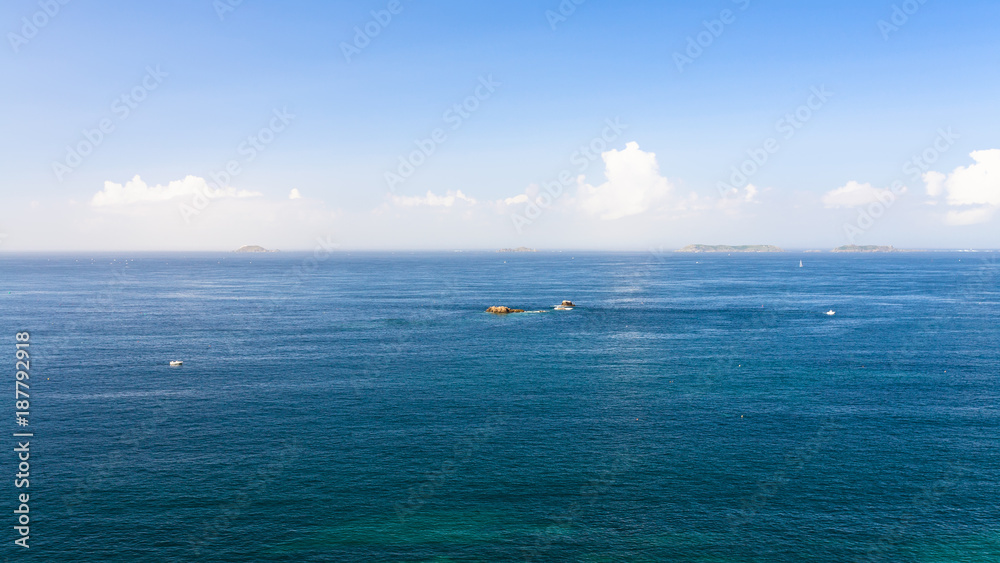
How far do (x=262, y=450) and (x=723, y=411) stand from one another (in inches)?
2717

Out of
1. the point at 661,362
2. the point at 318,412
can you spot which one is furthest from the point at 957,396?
the point at 318,412

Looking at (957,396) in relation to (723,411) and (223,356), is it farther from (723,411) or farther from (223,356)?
(223,356)

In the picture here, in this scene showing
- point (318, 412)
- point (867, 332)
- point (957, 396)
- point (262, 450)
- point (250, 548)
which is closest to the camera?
point (250, 548)

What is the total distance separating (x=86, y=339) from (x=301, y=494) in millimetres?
112546

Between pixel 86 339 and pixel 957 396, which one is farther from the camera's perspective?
pixel 86 339

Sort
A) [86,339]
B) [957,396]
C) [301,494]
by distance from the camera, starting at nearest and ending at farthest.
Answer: [301,494] < [957,396] < [86,339]

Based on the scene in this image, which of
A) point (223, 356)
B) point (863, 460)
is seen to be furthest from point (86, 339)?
point (863, 460)

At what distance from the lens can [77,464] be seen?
252 ft

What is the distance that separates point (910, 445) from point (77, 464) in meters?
108

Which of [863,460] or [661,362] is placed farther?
[661,362]

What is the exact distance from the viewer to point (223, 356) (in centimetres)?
13738

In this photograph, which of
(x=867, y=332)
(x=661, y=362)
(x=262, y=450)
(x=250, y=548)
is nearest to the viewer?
(x=250, y=548)

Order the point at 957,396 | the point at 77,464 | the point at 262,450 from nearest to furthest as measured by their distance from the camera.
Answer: the point at 77,464
the point at 262,450
the point at 957,396

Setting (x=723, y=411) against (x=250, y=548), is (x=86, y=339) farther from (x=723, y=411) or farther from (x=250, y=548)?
(x=723, y=411)
